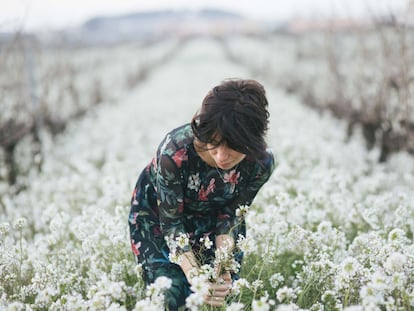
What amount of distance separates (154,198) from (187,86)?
14.3m

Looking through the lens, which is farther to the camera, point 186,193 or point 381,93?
point 381,93

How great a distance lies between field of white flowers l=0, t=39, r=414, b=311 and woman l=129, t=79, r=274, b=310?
7.7 inches

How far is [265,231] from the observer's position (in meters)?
3.62

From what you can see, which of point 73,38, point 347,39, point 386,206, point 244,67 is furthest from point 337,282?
point 347,39

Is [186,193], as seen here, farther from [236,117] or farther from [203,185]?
[236,117]

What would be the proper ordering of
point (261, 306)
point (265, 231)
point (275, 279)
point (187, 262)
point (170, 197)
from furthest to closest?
point (265, 231), point (275, 279), point (170, 197), point (187, 262), point (261, 306)

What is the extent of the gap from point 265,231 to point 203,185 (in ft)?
2.77

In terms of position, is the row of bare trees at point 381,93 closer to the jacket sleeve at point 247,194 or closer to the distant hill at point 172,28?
the jacket sleeve at point 247,194

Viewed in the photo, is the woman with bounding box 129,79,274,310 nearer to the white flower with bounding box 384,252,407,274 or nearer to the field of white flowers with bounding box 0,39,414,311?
the field of white flowers with bounding box 0,39,414,311

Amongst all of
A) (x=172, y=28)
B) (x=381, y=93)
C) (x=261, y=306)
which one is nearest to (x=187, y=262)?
(x=261, y=306)

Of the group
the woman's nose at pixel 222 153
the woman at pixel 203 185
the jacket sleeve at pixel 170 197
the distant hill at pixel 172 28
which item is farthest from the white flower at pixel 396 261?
the distant hill at pixel 172 28

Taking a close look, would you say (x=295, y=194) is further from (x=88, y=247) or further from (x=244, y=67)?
(x=244, y=67)

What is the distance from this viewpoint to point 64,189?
5613 millimetres

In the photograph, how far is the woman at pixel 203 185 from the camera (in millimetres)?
2443
